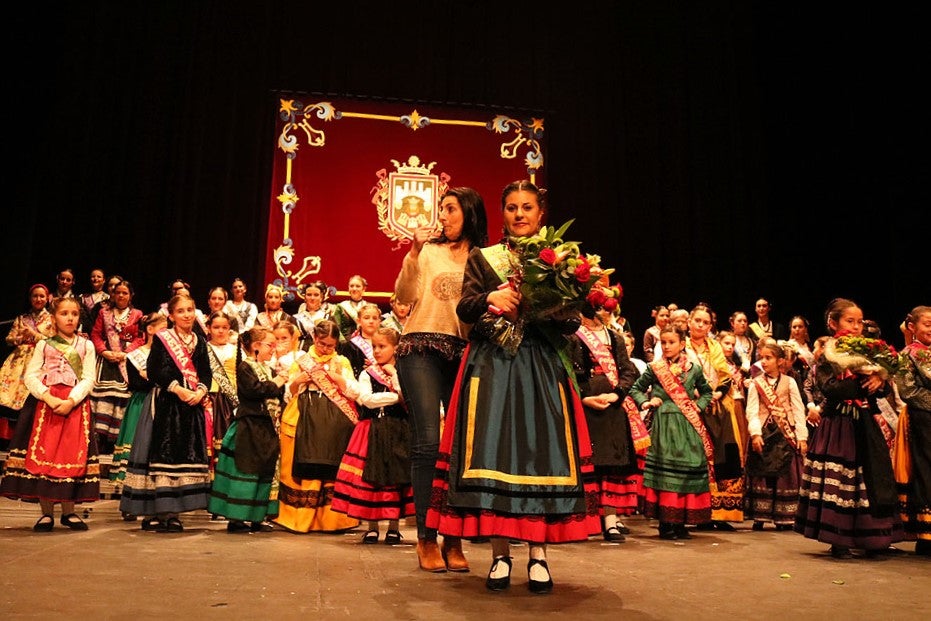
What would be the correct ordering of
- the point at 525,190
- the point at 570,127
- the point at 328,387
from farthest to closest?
the point at 570,127 → the point at 328,387 → the point at 525,190

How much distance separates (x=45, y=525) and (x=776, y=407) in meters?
4.75

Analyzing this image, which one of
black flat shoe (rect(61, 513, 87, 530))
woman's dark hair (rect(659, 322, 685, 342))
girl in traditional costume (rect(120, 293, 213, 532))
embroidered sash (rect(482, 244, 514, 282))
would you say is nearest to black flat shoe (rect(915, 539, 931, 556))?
woman's dark hair (rect(659, 322, 685, 342))

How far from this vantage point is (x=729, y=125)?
41.3ft

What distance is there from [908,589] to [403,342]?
2178mm

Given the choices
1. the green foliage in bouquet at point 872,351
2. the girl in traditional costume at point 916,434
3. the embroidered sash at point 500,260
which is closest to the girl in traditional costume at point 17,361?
the embroidered sash at point 500,260

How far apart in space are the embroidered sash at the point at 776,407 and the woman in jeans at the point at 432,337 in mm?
3230

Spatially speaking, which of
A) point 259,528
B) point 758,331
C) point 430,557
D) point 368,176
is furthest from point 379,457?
point 368,176

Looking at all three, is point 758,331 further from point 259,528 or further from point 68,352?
point 68,352

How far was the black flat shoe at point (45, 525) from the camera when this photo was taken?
186 inches

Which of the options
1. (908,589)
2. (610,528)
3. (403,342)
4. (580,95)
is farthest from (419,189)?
(908,589)

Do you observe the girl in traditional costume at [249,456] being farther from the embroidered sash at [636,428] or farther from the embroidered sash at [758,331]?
the embroidered sash at [758,331]

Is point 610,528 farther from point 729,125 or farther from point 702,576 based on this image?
point 729,125

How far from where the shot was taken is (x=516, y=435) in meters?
2.98

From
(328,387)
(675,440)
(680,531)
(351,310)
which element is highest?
(351,310)
